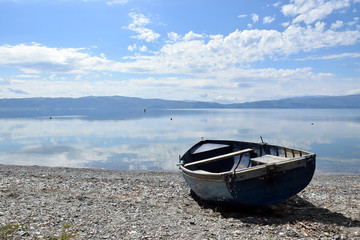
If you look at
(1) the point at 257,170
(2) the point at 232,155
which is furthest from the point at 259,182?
(2) the point at 232,155

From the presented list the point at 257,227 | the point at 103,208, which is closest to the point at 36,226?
the point at 103,208

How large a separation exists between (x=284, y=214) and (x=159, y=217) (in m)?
A: 4.90

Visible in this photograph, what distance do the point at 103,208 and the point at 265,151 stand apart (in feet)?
29.4

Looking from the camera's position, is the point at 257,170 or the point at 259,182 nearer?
the point at 257,170

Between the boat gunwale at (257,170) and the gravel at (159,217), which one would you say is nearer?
the gravel at (159,217)

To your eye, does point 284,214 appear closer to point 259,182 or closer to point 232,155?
point 259,182

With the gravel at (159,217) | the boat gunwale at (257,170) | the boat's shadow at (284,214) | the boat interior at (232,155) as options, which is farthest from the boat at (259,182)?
the boat interior at (232,155)

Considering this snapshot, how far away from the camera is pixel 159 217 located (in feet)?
34.0

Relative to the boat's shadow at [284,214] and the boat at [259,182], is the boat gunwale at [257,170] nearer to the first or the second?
the boat at [259,182]

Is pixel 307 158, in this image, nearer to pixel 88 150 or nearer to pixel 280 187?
Result: pixel 280 187

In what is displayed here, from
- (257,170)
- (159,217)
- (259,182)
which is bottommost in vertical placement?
(159,217)

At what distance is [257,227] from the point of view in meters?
9.27

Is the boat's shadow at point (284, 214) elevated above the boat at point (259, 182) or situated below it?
below

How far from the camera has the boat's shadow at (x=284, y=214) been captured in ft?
32.4
